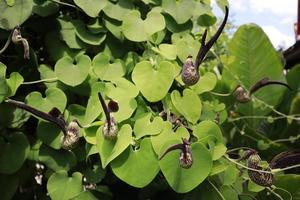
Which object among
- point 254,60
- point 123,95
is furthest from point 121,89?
point 254,60

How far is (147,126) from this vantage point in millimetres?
809

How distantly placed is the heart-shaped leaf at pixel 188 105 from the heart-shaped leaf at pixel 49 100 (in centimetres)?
21

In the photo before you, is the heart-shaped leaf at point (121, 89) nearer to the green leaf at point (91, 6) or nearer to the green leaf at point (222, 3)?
the green leaf at point (91, 6)

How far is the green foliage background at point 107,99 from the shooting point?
77 cm

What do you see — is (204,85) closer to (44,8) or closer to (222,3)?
(222,3)

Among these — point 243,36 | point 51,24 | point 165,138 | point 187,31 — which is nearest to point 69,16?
point 51,24

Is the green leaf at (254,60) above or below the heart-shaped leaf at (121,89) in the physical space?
below

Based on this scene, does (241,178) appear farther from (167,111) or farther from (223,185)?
(167,111)

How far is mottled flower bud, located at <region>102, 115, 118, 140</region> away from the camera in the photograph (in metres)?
0.75

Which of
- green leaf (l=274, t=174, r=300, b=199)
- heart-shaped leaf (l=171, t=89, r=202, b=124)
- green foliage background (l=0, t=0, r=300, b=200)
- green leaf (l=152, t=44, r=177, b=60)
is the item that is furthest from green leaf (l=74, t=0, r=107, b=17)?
green leaf (l=274, t=174, r=300, b=199)

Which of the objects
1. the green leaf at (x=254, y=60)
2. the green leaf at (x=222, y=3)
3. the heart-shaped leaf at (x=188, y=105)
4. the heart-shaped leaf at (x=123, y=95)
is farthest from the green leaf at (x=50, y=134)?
the green leaf at (x=254, y=60)

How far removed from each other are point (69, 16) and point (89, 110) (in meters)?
0.31

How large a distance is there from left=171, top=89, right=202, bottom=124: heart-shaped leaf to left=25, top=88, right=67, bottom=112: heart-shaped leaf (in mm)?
210

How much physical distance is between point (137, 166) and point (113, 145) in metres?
0.05
